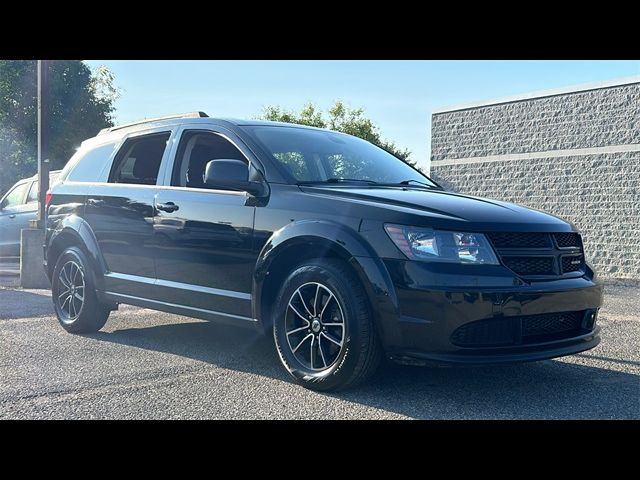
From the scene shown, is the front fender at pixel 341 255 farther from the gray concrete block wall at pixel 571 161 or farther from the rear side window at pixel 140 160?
the gray concrete block wall at pixel 571 161

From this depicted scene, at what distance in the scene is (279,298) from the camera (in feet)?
14.8

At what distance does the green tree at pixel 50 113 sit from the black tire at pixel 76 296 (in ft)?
83.1

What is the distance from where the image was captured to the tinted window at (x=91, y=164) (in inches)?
254

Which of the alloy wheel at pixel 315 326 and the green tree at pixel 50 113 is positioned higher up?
the green tree at pixel 50 113

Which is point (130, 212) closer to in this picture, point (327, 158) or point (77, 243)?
point (77, 243)

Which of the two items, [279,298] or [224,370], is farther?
[224,370]

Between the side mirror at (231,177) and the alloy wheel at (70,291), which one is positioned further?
the alloy wheel at (70,291)

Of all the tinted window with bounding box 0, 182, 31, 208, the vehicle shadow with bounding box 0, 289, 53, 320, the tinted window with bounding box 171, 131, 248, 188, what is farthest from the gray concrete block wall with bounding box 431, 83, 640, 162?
the tinted window with bounding box 171, 131, 248, 188

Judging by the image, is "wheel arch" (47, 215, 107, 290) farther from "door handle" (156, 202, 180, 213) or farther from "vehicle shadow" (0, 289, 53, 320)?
"vehicle shadow" (0, 289, 53, 320)

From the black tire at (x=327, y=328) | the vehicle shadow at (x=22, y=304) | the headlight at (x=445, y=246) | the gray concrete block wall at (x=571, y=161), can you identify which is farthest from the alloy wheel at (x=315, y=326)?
the gray concrete block wall at (x=571, y=161)

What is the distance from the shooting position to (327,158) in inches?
212
